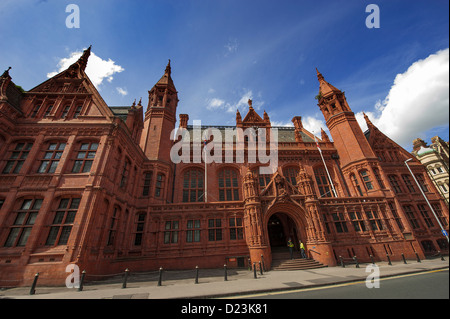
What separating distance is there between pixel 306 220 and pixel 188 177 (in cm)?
1585

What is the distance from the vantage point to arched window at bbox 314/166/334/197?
84.0ft

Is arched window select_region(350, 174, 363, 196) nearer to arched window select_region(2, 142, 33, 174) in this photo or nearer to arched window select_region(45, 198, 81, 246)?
arched window select_region(45, 198, 81, 246)

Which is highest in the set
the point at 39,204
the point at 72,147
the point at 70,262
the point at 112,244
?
the point at 72,147

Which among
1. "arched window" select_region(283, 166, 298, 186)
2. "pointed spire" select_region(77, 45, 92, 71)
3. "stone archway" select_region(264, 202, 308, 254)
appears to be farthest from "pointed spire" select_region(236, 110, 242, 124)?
"pointed spire" select_region(77, 45, 92, 71)

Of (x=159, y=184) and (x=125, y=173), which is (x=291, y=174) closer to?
(x=159, y=184)

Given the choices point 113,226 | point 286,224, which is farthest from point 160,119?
point 286,224

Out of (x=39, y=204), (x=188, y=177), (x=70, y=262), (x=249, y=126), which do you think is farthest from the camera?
(x=249, y=126)

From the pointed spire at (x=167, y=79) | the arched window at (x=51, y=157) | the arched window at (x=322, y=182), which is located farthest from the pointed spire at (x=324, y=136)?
the arched window at (x=51, y=157)

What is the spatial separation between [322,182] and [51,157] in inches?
1280

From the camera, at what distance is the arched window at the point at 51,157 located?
15.3 metres
